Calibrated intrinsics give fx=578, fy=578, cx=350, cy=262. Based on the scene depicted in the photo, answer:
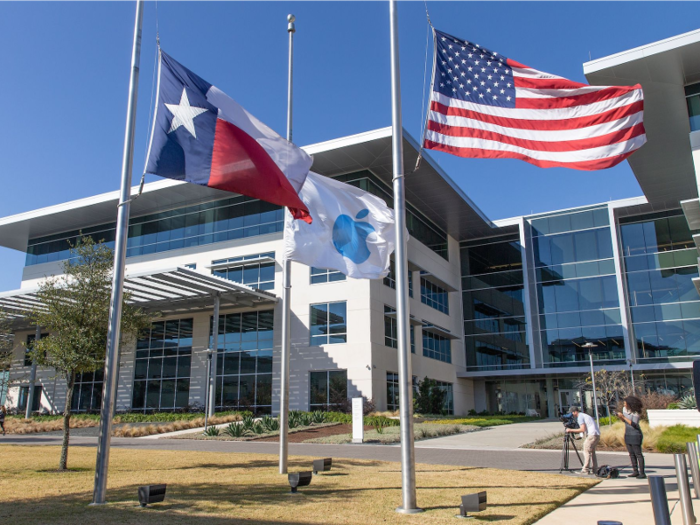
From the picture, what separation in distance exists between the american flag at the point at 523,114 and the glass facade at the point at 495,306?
3879 centimetres

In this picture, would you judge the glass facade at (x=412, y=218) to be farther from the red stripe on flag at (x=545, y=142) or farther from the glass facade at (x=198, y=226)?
the red stripe on flag at (x=545, y=142)

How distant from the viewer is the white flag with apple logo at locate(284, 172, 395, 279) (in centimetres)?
1077

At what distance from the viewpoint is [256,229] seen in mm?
38094

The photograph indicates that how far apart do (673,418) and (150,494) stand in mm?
21539

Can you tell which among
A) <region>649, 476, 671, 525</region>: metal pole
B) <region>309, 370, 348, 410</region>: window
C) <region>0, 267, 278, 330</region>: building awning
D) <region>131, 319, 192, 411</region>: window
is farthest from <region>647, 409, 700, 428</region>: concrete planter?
<region>131, 319, 192, 411</region>: window

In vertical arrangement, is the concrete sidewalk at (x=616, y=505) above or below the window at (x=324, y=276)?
below

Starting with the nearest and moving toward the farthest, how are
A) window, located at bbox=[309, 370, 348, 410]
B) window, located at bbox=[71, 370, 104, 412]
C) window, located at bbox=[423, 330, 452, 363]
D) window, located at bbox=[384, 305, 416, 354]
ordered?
1. window, located at bbox=[309, 370, 348, 410]
2. window, located at bbox=[384, 305, 416, 354]
3. window, located at bbox=[71, 370, 104, 412]
4. window, located at bbox=[423, 330, 452, 363]

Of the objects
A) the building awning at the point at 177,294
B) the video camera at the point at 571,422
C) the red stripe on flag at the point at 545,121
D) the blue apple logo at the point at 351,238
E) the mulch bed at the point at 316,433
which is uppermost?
the building awning at the point at 177,294

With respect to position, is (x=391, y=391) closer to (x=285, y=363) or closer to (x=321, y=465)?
(x=321, y=465)

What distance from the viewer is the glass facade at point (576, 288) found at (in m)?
43.1

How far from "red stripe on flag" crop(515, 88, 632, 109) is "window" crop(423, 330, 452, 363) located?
3270 cm

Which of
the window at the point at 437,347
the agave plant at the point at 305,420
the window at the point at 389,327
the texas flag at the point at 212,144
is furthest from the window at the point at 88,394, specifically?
the texas flag at the point at 212,144

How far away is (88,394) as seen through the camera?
4128cm

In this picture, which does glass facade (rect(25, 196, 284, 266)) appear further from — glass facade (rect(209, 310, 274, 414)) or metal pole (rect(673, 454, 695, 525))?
metal pole (rect(673, 454, 695, 525))
